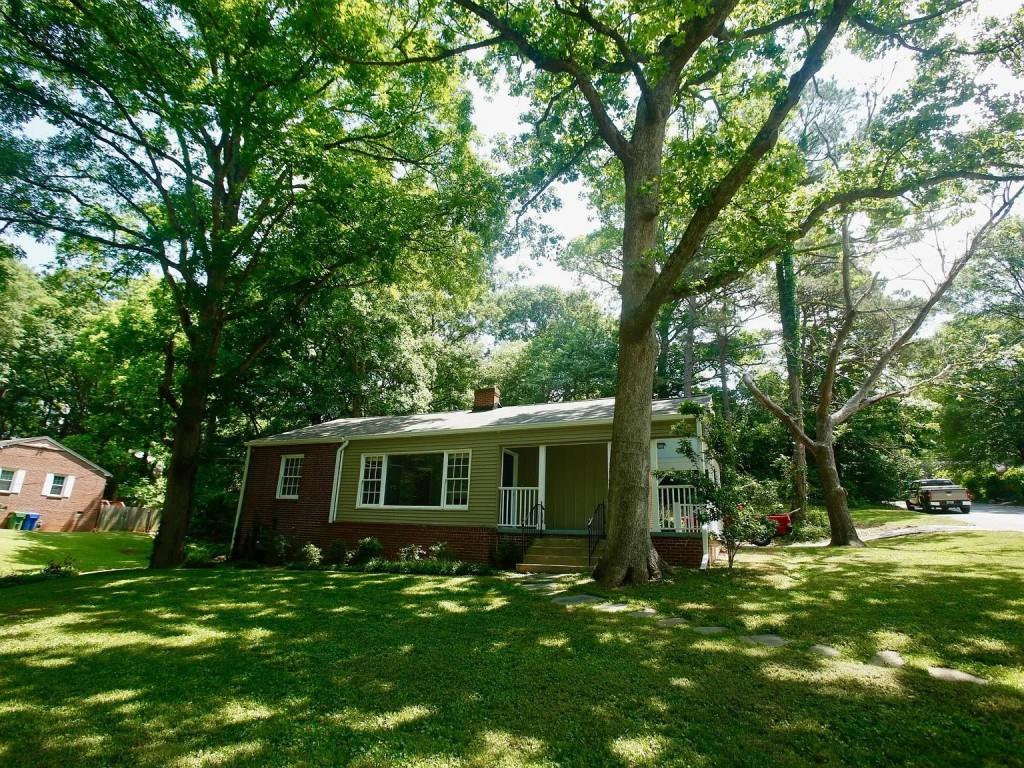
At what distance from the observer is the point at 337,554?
40.2 feet

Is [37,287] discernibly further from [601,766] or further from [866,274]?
[866,274]

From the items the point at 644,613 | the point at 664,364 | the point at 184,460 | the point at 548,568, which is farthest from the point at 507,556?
the point at 664,364

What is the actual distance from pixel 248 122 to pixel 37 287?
2609 cm

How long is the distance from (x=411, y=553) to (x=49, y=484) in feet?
73.9

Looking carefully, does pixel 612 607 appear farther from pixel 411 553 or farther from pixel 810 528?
pixel 810 528

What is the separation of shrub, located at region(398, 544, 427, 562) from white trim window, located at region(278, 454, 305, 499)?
15.1ft

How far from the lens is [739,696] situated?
11.3ft

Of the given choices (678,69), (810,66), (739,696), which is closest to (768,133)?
(810,66)

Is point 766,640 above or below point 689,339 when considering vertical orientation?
below

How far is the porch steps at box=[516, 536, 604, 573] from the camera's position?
32.7 ft

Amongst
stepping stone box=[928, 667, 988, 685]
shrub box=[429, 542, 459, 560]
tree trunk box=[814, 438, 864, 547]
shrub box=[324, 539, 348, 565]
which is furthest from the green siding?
tree trunk box=[814, 438, 864, 547]

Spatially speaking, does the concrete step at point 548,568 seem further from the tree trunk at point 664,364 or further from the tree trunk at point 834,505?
the tree trunk at point 664,364

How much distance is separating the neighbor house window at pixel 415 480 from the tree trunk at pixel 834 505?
1015 cm

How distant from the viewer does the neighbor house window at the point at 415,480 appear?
12.7m
